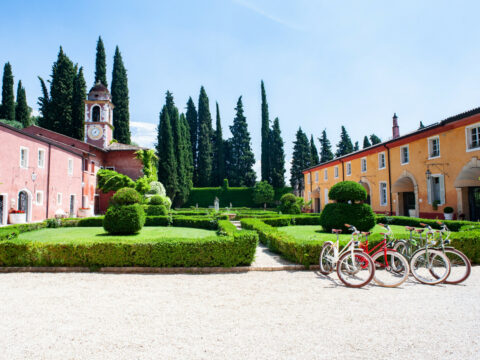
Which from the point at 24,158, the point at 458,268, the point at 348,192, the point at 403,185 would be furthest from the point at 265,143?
the point at 458,268

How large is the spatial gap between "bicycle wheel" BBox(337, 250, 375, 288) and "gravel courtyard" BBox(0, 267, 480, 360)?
28 centimetres

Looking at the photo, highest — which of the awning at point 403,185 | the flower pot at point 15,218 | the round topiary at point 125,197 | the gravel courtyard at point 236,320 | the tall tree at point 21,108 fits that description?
the tall tree at point 21,108

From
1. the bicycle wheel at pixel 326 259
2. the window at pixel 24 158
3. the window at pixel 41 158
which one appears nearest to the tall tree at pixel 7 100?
the window at pixel 41 158

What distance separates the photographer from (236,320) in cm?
424

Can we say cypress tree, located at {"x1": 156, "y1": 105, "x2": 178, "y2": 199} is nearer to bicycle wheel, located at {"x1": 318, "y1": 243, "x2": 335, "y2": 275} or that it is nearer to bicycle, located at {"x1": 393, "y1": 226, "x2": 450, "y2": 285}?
bicycle wheel, located at {"x1": 318, "y1": 243, "x2": 335, "y2": 275}

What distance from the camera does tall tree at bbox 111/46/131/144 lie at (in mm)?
42438

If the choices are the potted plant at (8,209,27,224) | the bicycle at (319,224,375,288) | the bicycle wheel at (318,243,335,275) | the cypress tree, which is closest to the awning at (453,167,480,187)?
the bicycle at (319,224,375,288)

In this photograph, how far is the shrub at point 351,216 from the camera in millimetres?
12711

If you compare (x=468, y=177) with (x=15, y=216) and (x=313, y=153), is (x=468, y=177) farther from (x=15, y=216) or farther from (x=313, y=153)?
(x=313, y=153)

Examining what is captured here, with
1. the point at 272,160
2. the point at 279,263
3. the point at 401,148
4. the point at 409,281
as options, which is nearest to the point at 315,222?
the point at 401,148

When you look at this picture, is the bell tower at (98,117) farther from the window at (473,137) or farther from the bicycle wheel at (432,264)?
the bicycle wheel at (432,264)

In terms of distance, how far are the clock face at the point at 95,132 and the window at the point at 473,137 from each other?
3448 centimetres

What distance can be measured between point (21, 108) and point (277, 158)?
4157 cm

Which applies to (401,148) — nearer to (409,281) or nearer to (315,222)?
(315,222)
